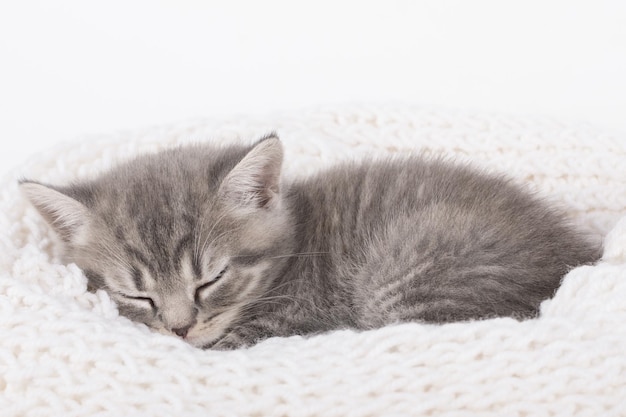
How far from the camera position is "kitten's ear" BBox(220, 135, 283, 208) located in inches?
72.3

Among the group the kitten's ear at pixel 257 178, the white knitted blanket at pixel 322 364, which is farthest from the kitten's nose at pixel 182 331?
the kitten's ear at pixel 257 178

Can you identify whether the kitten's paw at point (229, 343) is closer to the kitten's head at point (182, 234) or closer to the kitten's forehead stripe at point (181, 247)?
the kitten's head at point (182, 234)

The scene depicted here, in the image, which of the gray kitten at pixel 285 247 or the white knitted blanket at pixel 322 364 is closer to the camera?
the white knitted blanket at pixel 322 364

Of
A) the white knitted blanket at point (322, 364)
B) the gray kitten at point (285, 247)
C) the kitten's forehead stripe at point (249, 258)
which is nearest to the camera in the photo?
the white knitted blanket at point (322, 364)

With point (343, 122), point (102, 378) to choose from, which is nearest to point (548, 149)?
point (343, 122)

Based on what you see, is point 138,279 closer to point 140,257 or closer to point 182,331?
point 140,257

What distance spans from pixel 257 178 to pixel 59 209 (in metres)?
0.52

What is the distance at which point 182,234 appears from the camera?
6.01ft

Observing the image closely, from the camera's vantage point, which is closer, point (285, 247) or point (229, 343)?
point (229, 343)

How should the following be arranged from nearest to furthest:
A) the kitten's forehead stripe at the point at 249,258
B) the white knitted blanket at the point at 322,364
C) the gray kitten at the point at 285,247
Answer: the white knitted blanket at the point at 322,364
the gray kitten at the point at 285,247
the kitten's forehead stripe at the point at 249,258

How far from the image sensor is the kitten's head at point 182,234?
1819mm

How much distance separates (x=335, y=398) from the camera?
58.7 inches

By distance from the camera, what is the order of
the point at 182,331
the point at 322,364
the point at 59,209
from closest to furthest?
the point at 322,364, the point at 182,331, the point at 59,209

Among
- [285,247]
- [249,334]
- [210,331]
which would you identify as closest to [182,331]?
[210,331]
